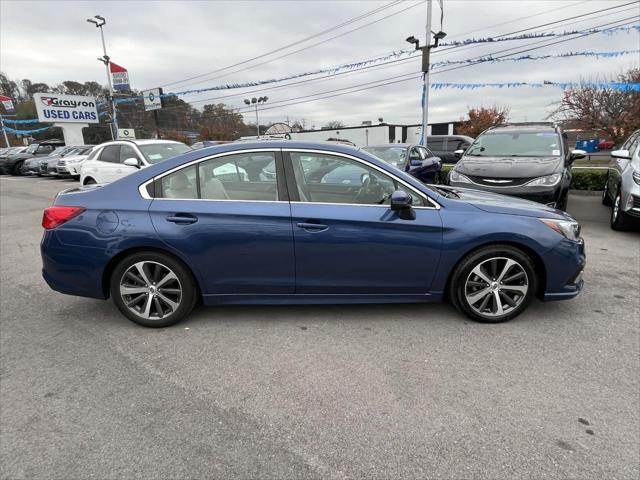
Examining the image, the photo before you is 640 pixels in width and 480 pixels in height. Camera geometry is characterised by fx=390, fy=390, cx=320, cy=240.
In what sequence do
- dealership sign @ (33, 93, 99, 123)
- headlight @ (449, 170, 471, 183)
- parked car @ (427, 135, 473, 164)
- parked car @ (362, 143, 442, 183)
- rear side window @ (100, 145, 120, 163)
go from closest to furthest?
headlight @ (449, 170, 471, 183) → parked car @ (362, 143, 442, 183) → rear side window @ (100, 145, 120, 163) → parked car @ (427, 135, 473, 164) → dealership sign @ (33, 93, 99, 123)

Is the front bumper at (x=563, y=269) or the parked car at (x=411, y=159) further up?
the parked car at (x=411, y=159)

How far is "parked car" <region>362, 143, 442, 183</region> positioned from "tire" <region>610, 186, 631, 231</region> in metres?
3.99

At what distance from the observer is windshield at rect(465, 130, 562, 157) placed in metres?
7.29

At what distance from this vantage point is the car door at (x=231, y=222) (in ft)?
10.6

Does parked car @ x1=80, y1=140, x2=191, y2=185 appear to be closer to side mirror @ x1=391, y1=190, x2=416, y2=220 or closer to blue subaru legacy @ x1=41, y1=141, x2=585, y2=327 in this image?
blue subaru legacy @ x1=41, y1=141, x2=585, y2=327

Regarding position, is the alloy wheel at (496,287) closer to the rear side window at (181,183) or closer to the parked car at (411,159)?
the rear side window at (181,183)

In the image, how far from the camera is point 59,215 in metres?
3.36

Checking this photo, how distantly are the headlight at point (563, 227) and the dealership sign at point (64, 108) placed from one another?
34.1m

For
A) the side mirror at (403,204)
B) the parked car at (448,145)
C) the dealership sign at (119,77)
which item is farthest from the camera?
the dealership sign at (119,77)

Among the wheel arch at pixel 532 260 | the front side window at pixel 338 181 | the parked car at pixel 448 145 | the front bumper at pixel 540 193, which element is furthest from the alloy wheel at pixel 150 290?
the parked car at pixel 448 145

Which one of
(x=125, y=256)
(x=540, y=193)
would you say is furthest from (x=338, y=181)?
(x=540, y=193)

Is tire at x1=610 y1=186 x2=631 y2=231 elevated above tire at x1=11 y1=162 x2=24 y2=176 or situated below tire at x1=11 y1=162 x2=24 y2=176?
below

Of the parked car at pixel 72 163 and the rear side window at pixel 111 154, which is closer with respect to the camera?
the rear side window at pixel 111 154

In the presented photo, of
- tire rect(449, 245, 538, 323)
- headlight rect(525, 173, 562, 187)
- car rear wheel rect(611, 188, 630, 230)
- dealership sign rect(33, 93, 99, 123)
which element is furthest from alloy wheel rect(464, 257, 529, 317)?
dealership sign rect(33, 93, 99, 123)
